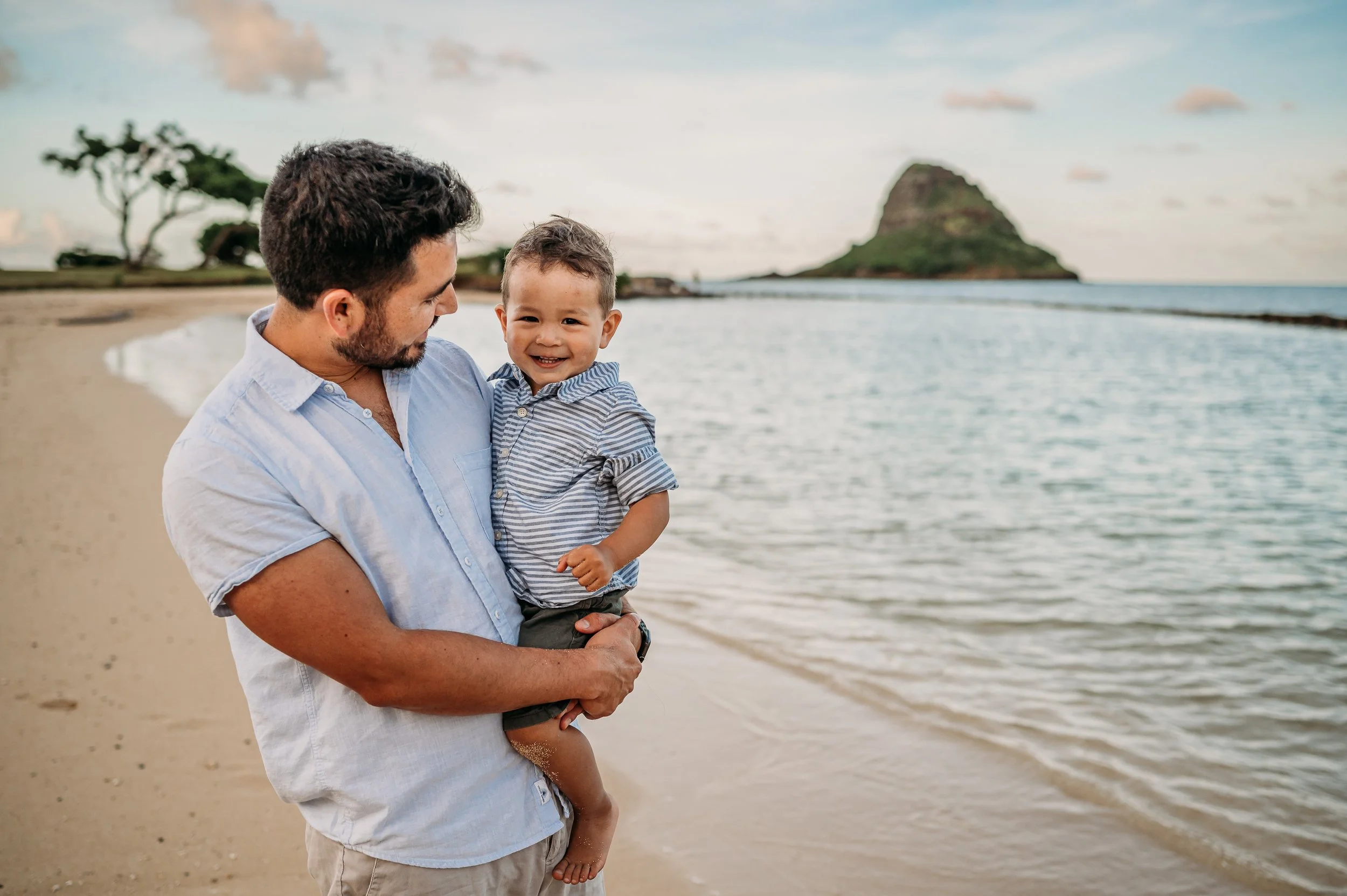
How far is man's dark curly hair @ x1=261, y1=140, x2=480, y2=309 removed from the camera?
147 cm

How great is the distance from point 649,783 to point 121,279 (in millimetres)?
43322

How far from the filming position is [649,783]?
12.3ft

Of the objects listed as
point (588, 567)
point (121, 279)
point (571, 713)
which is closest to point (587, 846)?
point (571, 713)

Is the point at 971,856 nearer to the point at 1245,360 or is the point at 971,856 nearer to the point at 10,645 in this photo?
the point at 10,645

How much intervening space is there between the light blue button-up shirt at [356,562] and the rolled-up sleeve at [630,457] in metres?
0.36

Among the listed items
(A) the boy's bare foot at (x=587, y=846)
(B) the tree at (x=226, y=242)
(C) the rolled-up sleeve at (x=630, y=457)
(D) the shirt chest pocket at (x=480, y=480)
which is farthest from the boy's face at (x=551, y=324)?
(B) the tree at (x=226, y=242)

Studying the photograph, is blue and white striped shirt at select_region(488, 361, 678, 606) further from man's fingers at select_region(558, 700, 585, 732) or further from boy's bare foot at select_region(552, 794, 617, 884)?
boy's bare foot at select_region(552, 794, 617, 884)

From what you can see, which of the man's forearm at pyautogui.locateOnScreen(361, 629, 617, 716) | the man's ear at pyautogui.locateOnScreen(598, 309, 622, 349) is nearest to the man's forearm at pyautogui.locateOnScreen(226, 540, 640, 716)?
the man's forearm at pyautogui.locateOnScreen(361, 629, 617, 716)

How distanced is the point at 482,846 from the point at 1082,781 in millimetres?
3192

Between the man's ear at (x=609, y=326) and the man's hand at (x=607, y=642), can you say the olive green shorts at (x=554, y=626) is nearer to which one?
the man's hand at (x=607, y=642)

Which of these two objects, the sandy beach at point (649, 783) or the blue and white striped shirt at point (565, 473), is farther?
the sandy beach at point (649, 783)

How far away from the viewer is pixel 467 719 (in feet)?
5.37

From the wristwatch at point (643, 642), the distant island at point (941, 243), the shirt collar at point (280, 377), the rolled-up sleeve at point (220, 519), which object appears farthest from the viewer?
the distant island at point (941, 243)

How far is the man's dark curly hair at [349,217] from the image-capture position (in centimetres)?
147
